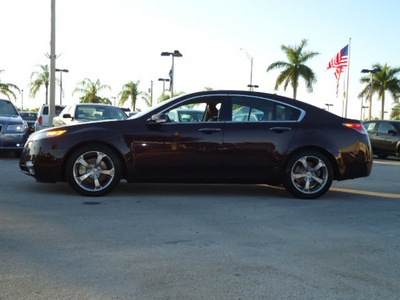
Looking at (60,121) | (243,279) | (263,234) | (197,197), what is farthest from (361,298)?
(60,121)

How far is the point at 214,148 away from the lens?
672 cm

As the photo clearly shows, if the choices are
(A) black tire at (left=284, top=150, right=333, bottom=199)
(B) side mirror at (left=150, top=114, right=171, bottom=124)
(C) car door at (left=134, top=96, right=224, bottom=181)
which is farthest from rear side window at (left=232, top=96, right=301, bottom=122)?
(B) side mirror at (left=150, top=114, right=171, bottom=124)

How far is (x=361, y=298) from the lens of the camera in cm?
301

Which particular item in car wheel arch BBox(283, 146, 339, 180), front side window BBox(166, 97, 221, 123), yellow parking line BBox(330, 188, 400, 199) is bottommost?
yellow parking line BBox(330, 188, 400, 199)

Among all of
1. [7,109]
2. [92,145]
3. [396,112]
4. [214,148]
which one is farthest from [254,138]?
[396,112]

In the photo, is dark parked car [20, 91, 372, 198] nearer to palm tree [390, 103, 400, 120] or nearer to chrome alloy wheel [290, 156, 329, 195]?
chrome alloy wheel [290, 156, 329, 195]

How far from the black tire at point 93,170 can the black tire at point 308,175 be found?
7.92 feet

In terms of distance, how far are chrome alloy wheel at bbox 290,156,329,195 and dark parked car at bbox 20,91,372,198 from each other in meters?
0.01

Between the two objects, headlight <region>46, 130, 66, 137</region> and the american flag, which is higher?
the american flag

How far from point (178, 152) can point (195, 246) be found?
2.62 metres

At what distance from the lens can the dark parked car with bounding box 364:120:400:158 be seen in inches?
699

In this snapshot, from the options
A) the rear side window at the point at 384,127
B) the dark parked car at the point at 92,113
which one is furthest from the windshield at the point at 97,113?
the rear side window at the point at 384,127

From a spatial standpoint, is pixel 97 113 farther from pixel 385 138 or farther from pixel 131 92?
pixel 131 92

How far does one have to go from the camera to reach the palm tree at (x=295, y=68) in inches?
1917
